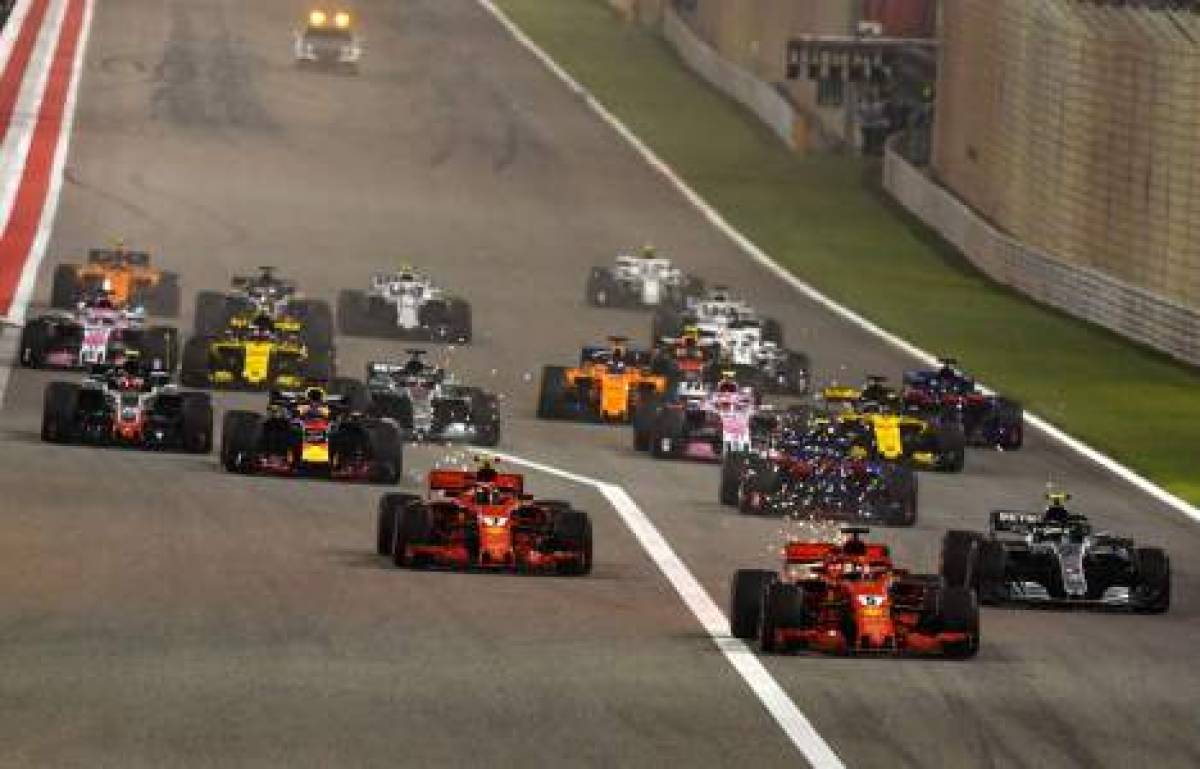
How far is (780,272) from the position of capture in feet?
226

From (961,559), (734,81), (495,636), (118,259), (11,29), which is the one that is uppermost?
(11,29)

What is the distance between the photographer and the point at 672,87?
100 m

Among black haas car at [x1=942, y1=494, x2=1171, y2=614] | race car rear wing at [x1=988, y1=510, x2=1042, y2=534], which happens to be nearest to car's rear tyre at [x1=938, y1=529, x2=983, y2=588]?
black haas car at [x1=942, y1=494, x2=1171, y2=614]

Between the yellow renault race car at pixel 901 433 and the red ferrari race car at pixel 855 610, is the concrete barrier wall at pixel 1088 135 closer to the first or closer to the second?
the yellow renault race car at pixel 901 433

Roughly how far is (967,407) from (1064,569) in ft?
46.2

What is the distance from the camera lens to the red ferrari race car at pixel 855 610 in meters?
26.8

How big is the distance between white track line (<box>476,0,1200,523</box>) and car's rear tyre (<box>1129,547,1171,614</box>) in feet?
28.4

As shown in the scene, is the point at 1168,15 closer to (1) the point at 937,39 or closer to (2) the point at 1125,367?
(2) the point at 1125,367

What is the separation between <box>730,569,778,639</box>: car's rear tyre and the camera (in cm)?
2731

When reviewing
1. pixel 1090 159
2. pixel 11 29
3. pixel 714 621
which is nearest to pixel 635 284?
pixel 1090 159

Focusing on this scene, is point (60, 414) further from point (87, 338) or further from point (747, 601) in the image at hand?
point (747, 601)

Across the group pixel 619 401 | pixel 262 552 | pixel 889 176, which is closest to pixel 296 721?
pixel 262 552

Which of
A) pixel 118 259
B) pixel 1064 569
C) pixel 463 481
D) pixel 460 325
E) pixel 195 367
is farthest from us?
pixel 118 259

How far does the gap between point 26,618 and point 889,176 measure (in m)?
58.1
